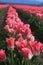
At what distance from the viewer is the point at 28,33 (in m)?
4.98

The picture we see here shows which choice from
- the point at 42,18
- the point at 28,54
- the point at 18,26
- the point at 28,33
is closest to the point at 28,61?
the point at 28,54

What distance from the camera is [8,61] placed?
4.32 meters

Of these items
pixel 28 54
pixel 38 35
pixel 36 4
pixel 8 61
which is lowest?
pixel 36 4

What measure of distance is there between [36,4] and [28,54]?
1836 centimetres

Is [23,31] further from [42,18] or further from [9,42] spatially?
[42,18]

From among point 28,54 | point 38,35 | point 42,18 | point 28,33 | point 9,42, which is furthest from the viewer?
point 42,18

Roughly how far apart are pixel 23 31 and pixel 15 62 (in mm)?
916

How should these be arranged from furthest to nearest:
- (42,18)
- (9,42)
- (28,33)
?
(42,18) < (28,33) < (9,42)

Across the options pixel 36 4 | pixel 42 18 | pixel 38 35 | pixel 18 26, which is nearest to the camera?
pixel 18 26

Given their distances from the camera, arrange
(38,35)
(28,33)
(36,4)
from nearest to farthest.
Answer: (28,33)
(38,35)
(36,4)

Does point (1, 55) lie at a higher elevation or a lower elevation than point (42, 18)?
higher

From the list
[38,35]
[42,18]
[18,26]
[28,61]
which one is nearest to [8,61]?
[28,61]

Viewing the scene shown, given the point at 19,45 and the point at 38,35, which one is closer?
the point at 19,45

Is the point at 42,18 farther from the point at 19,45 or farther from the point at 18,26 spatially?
the point at 19,45
